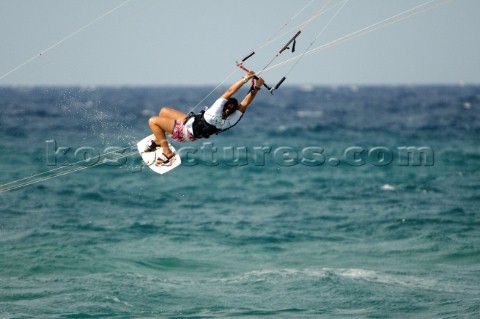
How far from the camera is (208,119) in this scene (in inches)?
516

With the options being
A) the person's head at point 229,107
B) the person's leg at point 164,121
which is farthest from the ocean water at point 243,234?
the person's head at point 229,107

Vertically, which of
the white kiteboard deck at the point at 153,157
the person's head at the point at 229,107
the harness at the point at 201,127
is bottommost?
the white kiteboard deck at the point at 153,157

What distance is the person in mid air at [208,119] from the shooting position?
1288 cm

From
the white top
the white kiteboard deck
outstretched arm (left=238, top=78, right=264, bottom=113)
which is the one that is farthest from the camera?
the white kiteboard deck

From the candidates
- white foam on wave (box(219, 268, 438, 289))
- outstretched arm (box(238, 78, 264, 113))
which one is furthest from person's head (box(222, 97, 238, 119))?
white foam on wave (box(219, 268, 438, 289))

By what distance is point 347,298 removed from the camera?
54.1 feet

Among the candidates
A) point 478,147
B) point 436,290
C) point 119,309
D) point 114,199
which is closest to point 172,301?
point 119,309

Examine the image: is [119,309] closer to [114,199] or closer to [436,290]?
[436,290]

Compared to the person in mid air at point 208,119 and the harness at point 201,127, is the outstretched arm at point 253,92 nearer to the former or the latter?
the person in mid air at point 208,119

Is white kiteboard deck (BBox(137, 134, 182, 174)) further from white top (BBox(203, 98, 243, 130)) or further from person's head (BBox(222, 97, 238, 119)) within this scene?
person's head (BBox(222, 97, 238, 119))

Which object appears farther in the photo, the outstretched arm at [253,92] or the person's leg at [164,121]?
the person's leg at [164,121]

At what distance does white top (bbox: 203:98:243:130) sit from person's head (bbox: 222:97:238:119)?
57 mm

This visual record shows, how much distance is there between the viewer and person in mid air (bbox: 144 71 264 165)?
1288 centimetres

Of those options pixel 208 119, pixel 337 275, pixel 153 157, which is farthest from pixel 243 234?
pixel 208 119
